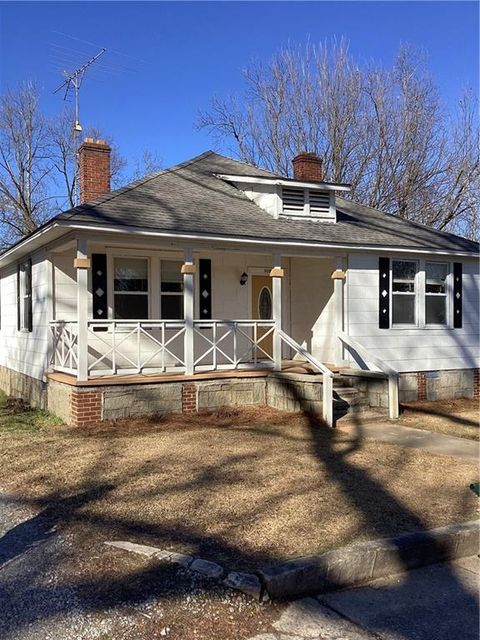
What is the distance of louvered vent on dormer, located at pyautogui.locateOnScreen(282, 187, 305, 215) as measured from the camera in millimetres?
12336

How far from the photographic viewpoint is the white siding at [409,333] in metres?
12.0

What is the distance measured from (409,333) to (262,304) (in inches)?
133

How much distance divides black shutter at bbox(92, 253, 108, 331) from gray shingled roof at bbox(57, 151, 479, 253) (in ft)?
3.91

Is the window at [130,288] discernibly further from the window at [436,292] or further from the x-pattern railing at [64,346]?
the window at [436,292]

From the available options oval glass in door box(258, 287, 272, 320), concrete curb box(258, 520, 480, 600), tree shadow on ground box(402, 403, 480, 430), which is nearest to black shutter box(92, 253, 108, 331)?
oval glass in door box(258, 287, 272, 320)

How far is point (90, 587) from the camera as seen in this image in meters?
3.81

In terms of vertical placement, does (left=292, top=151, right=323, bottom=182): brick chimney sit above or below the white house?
above

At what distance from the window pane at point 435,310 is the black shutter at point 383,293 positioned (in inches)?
47.9

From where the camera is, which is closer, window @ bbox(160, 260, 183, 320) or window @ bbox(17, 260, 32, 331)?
window @ bbox(160, 260, 183, 320)

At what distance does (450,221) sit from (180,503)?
939 inches

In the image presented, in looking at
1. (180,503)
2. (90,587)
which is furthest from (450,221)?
(90,587)

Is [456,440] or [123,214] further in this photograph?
[123,214]

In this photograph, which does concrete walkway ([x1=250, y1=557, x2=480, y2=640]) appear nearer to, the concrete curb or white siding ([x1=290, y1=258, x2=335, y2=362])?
the concrete curb

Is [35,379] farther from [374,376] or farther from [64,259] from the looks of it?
[374,376]
